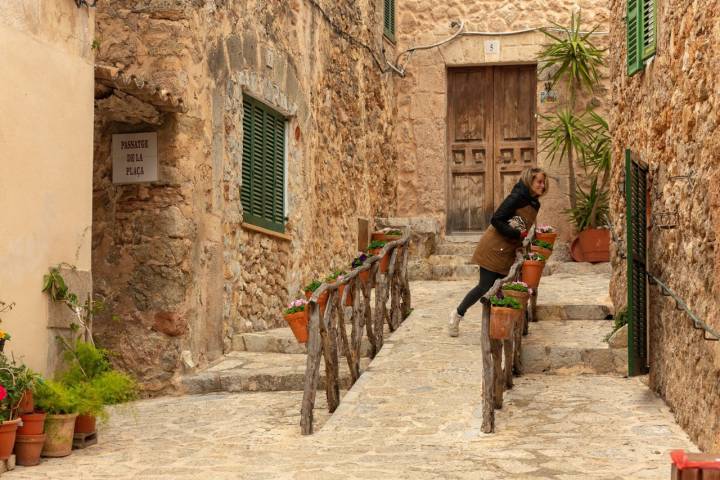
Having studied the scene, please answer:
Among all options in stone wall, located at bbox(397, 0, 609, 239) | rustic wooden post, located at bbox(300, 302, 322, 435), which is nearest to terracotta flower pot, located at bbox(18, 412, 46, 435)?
rustic wooden post, located at bbox(300, 302, 322, 435)

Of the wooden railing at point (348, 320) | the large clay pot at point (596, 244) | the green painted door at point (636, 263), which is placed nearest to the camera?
the wooden railing at point (348, 320)

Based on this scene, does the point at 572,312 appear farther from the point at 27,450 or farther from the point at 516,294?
the point at 27,450

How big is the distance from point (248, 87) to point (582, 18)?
6.53m

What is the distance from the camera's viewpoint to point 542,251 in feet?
30.0

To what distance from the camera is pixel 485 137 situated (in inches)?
568

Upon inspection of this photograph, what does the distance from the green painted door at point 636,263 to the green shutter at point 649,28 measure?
0.85 m

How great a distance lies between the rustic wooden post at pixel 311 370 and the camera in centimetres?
637

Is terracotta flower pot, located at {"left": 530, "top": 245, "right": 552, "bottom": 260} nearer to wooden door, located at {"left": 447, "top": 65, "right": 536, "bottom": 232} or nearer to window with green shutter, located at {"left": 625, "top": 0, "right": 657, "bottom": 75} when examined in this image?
window with green shutter, located at {"left": 625, "top": 0, "right": 657, "bottom": 75}

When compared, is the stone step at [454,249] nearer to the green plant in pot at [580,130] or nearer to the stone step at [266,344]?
the green plant in pot at [580,130]

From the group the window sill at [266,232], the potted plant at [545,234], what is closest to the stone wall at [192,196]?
the window sill at [266,232]

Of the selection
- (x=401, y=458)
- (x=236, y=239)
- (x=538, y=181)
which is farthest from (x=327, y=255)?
(x=401, y=458)

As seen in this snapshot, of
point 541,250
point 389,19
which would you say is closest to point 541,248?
point 541,250

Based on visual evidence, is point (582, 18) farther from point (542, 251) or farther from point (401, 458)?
point (401, 458)

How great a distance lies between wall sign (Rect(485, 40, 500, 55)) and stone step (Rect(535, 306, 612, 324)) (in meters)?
5.68
